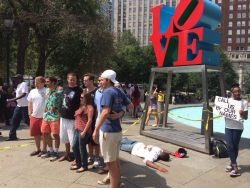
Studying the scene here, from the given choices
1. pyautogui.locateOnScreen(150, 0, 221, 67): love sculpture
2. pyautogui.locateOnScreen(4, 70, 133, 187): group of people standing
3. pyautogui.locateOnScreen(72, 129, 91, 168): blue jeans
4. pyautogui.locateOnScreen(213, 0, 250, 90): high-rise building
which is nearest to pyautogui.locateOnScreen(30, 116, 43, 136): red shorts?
pyautogui.locateOnScreen(4, 70, 133, 187): group of people standing

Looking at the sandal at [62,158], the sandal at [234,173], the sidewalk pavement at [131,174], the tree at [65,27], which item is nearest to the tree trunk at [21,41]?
the tree at [65,27]

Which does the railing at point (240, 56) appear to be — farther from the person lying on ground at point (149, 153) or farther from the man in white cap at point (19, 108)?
the person lying on ground at point (149, 153)

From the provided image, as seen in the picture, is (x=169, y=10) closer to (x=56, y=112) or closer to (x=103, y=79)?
(x=56, y=112)

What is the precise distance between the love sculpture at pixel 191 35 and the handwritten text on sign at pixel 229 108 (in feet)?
6.43

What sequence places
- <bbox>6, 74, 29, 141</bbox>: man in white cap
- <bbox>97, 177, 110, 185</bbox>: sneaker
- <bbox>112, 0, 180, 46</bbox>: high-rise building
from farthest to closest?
<bbox>112, 0, 180, 46</bbox>: high-rise building, <bbox>6, 74, 29, 141</bbox>: man in white cap, <bbox>97, 177, 110, 185</bbox>: sneaker

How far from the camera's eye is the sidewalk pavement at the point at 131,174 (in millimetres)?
5859

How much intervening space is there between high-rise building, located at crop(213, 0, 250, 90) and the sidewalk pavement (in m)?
122

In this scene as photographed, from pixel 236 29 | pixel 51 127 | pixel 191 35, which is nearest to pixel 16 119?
pixel 51 127

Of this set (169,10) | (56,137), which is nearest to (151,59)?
(169,10)

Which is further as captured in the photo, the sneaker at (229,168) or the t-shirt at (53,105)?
the t-shirt at (53,105)

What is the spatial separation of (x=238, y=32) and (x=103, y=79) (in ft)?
424

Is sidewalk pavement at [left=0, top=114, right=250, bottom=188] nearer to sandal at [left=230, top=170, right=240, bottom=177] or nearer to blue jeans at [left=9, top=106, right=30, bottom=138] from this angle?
sandal at [left=230, top=170, right=240, bottom=177]

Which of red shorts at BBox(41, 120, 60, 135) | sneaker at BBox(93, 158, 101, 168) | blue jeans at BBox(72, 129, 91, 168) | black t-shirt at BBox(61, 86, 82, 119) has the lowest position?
sneaker at BBox(93, 158, 101, 168)

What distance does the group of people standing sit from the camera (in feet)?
16.5
